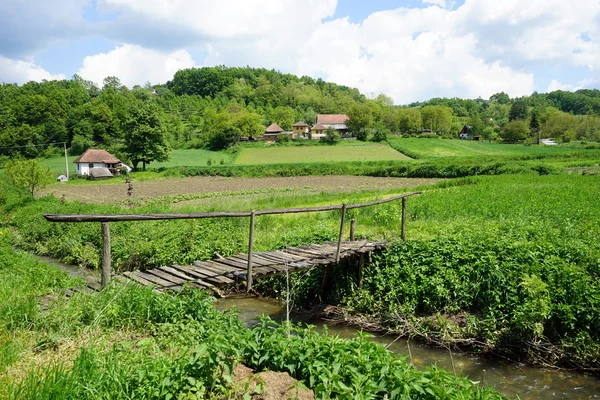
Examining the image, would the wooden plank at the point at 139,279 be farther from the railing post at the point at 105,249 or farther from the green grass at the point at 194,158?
the green grass at the point at 194,158

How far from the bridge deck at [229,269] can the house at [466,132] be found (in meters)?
118

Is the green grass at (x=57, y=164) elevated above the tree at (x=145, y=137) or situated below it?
below

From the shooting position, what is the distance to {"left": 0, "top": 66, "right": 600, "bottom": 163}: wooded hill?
232 feet

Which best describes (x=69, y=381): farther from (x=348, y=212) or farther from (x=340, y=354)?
(x=348, y=212)

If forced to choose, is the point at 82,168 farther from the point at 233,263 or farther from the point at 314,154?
the point at 233,263

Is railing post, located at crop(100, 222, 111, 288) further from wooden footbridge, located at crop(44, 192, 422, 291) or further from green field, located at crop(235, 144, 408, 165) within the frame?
green field, located at crop(235, 144, 408, 165)

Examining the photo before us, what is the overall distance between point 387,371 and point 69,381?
3.04m

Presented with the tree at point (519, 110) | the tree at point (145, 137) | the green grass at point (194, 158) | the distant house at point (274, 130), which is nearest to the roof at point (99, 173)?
the tree at point (145, 137)

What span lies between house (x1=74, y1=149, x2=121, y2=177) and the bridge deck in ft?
181

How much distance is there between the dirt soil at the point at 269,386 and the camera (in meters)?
4.10

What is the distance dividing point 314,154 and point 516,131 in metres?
51.8

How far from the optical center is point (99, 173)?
5772 cm


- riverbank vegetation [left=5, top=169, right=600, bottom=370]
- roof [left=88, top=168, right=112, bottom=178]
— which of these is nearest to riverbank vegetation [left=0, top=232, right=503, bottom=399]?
riverbank vegetation [left=5, top=169, right=600, bottom=370]

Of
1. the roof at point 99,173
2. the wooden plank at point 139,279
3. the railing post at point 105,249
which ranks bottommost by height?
the roof at point 99,173
